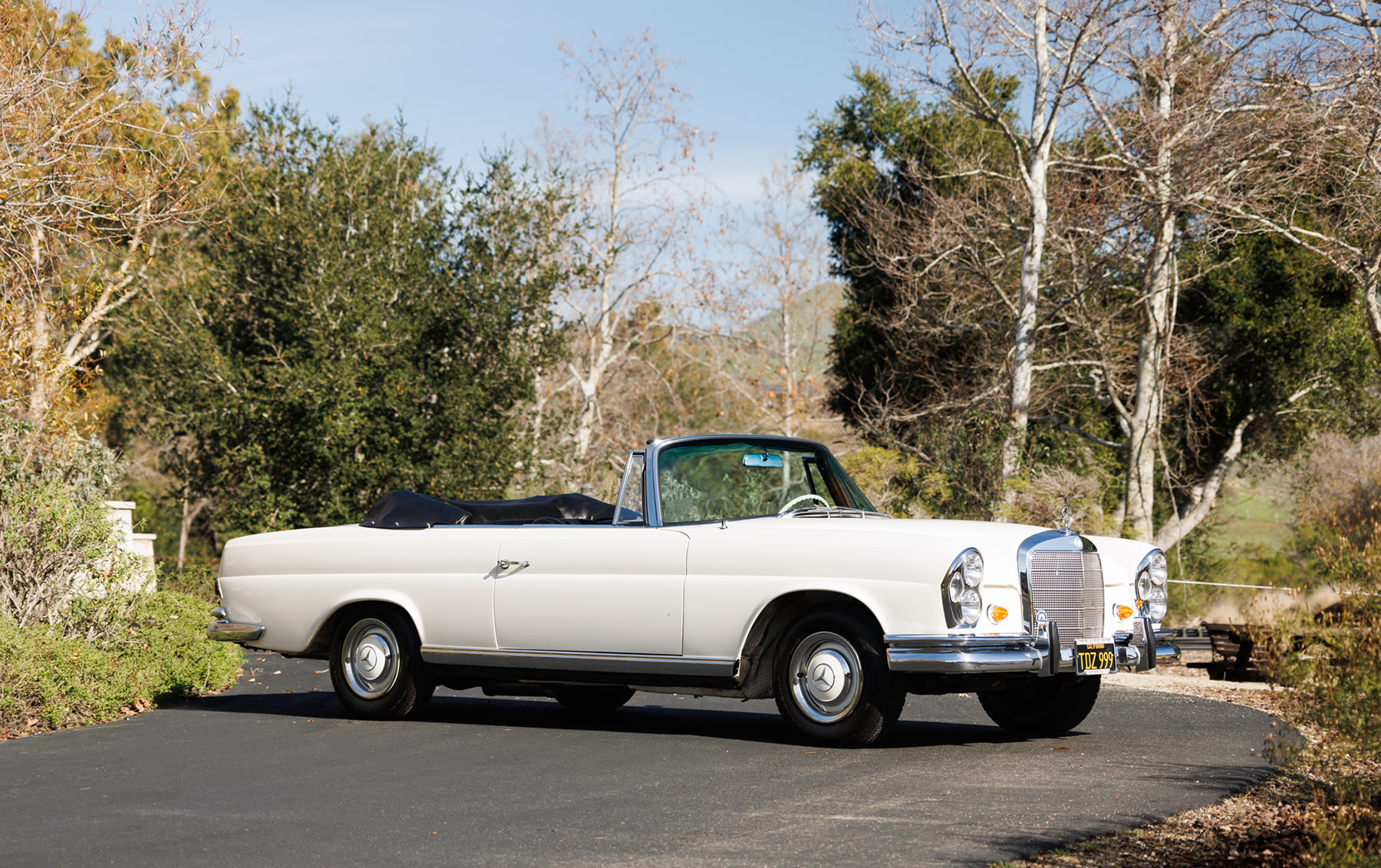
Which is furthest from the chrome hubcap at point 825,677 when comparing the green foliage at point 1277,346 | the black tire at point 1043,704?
the green foliage at point 1277,346

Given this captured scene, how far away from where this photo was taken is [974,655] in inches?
298

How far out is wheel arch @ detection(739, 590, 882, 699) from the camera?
8.23 metres

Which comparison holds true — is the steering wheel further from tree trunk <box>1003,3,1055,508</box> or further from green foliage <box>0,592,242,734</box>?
tree trunk <box>1003,3,1055,508</box>

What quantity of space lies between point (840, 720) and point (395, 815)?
2755 millimetres

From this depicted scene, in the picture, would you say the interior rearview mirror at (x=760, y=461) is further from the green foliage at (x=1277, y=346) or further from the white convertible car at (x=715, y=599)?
the green foliage at (x=1277, y=346)

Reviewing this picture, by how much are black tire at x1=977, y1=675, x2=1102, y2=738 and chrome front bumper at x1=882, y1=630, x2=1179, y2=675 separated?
1005mm

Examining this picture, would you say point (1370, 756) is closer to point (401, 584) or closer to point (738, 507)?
point (738, 507)

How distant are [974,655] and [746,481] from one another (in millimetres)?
2320

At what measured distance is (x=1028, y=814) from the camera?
603 cm

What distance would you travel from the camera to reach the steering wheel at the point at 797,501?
9.01 m

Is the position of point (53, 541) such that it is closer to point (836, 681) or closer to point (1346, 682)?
point (836, 681)

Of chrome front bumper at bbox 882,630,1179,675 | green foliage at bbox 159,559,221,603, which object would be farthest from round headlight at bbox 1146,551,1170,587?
green foliage at bbox 159,559,221,603

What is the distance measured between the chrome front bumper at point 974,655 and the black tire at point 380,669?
3.60 m

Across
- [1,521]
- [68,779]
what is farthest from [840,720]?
[1,521]
